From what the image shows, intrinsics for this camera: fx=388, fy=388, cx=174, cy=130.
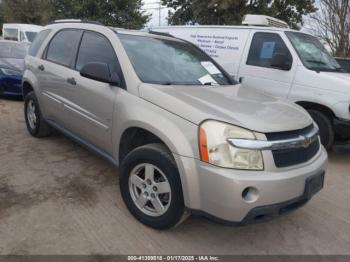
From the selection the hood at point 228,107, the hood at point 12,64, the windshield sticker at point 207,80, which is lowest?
the hood at point 12,64

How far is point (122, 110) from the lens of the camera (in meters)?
3.67

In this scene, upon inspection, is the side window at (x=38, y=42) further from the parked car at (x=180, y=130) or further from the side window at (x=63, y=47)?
the parked car at (x=180, y=130)

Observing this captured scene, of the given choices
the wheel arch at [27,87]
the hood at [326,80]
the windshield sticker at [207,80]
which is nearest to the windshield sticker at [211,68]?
the windshield sticker at [207,80]

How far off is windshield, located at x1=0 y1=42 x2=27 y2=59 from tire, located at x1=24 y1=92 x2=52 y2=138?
4.45 m

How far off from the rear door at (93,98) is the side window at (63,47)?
7.6 inches

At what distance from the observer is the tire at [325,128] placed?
564 cm

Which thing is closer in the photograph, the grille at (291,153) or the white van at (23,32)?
the grille at (291,153)

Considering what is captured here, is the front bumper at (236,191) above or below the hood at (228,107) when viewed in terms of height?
below

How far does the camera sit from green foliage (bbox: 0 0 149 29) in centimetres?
2558

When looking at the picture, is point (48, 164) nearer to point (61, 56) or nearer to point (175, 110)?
point (61, 56)

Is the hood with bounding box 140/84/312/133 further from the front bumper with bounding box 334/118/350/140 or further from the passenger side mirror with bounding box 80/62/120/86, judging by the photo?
the front bumper with bounding box 334/118/350/140

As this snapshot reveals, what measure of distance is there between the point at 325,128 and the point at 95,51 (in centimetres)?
347

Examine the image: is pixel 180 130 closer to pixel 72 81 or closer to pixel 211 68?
pixel 211 68

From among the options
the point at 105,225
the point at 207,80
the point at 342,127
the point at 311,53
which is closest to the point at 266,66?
the point at 311,53
